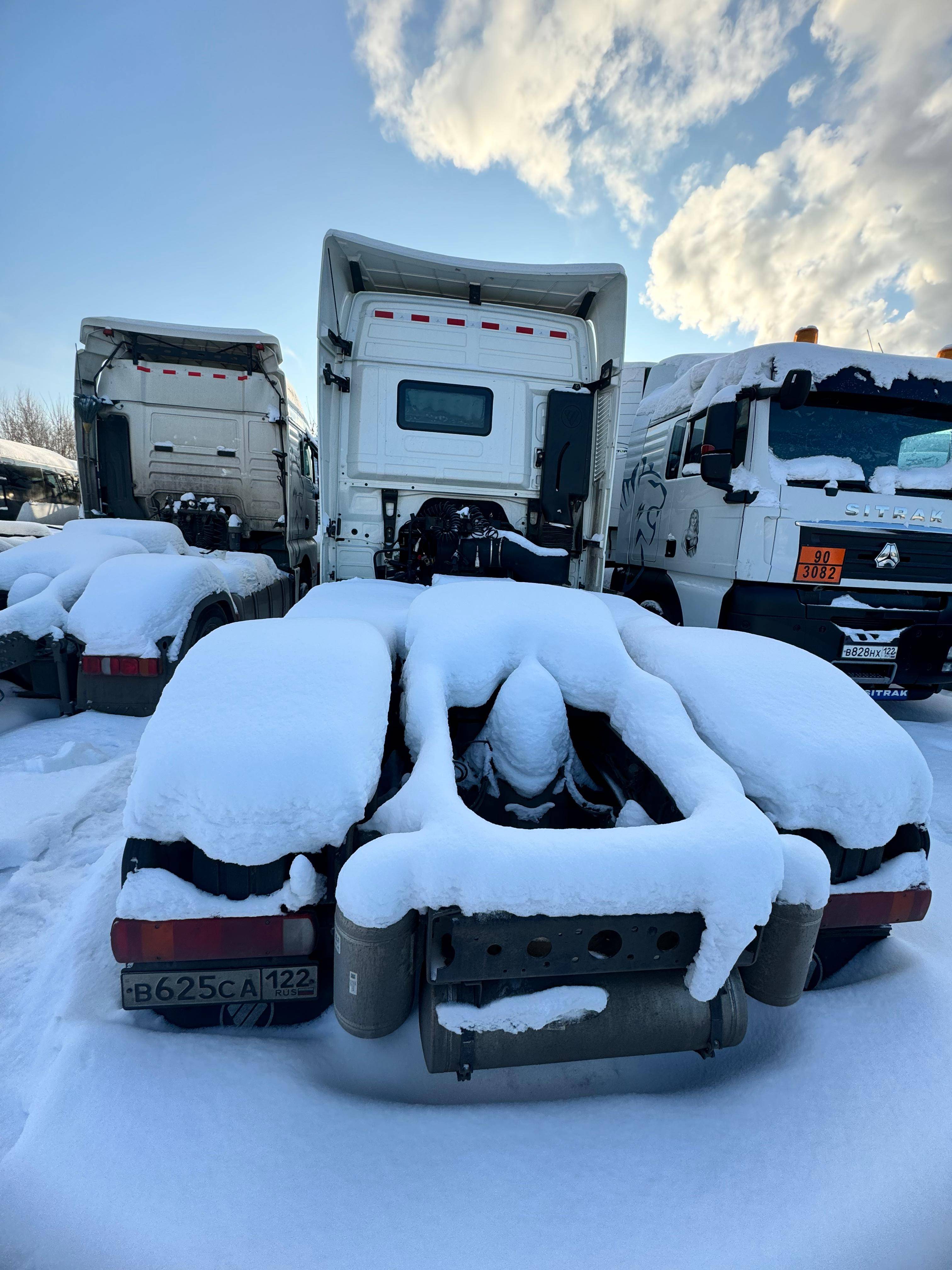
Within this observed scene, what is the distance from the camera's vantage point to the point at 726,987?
4.86 ft

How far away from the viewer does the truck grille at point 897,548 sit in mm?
4473

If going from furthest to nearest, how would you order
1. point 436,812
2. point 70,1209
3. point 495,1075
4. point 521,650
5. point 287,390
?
point 287,390, point 521,650, point 495,1075, point 436,812, point 70,1209

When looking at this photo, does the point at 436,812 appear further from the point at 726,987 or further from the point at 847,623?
the point at 847,623

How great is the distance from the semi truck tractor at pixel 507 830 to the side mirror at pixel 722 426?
268 cm

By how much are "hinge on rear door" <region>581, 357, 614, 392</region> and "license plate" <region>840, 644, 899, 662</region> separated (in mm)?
2804

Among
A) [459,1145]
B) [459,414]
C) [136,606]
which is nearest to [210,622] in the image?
[136,606]

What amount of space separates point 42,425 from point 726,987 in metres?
47.0

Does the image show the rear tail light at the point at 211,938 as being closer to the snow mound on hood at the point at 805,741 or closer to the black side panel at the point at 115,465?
the snow mound on hood at the point at 805,741

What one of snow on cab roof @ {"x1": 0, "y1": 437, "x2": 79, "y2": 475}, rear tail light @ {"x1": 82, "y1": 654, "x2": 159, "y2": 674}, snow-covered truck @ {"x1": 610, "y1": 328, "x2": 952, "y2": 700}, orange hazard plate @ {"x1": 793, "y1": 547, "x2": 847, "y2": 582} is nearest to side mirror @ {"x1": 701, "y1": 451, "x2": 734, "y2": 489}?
snow-covered truck @ {"x1": 610, "y1": 328, "x2": 952, "y2": 700}

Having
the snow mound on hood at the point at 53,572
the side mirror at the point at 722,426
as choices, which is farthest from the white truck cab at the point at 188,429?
the side mirror at the point at 722,426

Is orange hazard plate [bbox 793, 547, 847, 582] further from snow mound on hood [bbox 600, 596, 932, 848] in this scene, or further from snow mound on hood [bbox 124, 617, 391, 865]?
snow mound on hood [bbox 124, 617, 391, 865]

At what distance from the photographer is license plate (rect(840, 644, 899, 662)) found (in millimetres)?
4566

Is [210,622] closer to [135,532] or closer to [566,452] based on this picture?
[135,532]

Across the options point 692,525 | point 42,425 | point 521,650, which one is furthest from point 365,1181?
point 42,425
